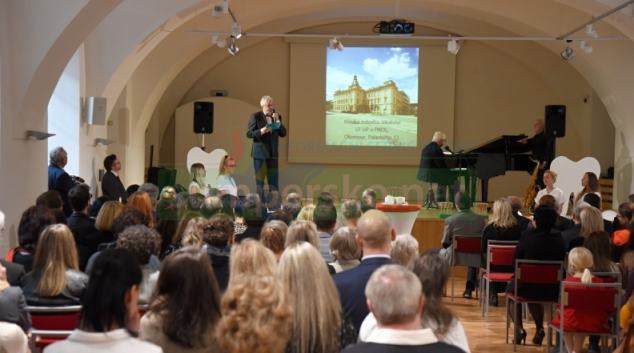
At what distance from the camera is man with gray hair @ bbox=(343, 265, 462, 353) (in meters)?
2.40

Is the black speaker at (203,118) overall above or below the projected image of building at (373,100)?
below

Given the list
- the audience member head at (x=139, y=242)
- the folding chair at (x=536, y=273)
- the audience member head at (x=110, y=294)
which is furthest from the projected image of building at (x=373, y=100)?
the audience member head at (x=110, y=294)

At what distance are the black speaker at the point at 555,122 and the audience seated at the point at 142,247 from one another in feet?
38.4

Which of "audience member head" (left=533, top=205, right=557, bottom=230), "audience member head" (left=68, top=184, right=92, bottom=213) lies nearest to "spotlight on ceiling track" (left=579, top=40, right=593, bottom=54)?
"audience member head" (left=533, top=205, right=557, bottom=230)

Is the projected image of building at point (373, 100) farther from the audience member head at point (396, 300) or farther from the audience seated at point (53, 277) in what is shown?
the audience member head at point (396, 300)

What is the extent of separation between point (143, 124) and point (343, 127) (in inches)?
189

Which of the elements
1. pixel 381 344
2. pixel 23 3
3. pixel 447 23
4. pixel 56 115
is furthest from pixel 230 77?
pixel 381 344

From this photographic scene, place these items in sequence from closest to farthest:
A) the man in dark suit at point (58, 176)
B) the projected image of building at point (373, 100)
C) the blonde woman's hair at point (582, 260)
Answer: the blonde woman's hair at point (582, 260) < the man in dark suit at point (58, 176) < the projected image of building at point (373, 100)

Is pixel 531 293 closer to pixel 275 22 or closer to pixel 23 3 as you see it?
pixel 23 3

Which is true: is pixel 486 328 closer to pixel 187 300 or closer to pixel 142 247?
pixel 142 247

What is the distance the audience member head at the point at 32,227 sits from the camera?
4488 mm

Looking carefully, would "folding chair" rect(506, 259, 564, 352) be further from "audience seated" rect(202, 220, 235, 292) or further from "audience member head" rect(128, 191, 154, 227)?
"audience member head" rect(128, 191, 154, 227)

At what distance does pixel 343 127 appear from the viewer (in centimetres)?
1727

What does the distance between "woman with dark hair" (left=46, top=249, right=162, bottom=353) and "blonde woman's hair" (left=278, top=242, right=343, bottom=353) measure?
0.68 meters
